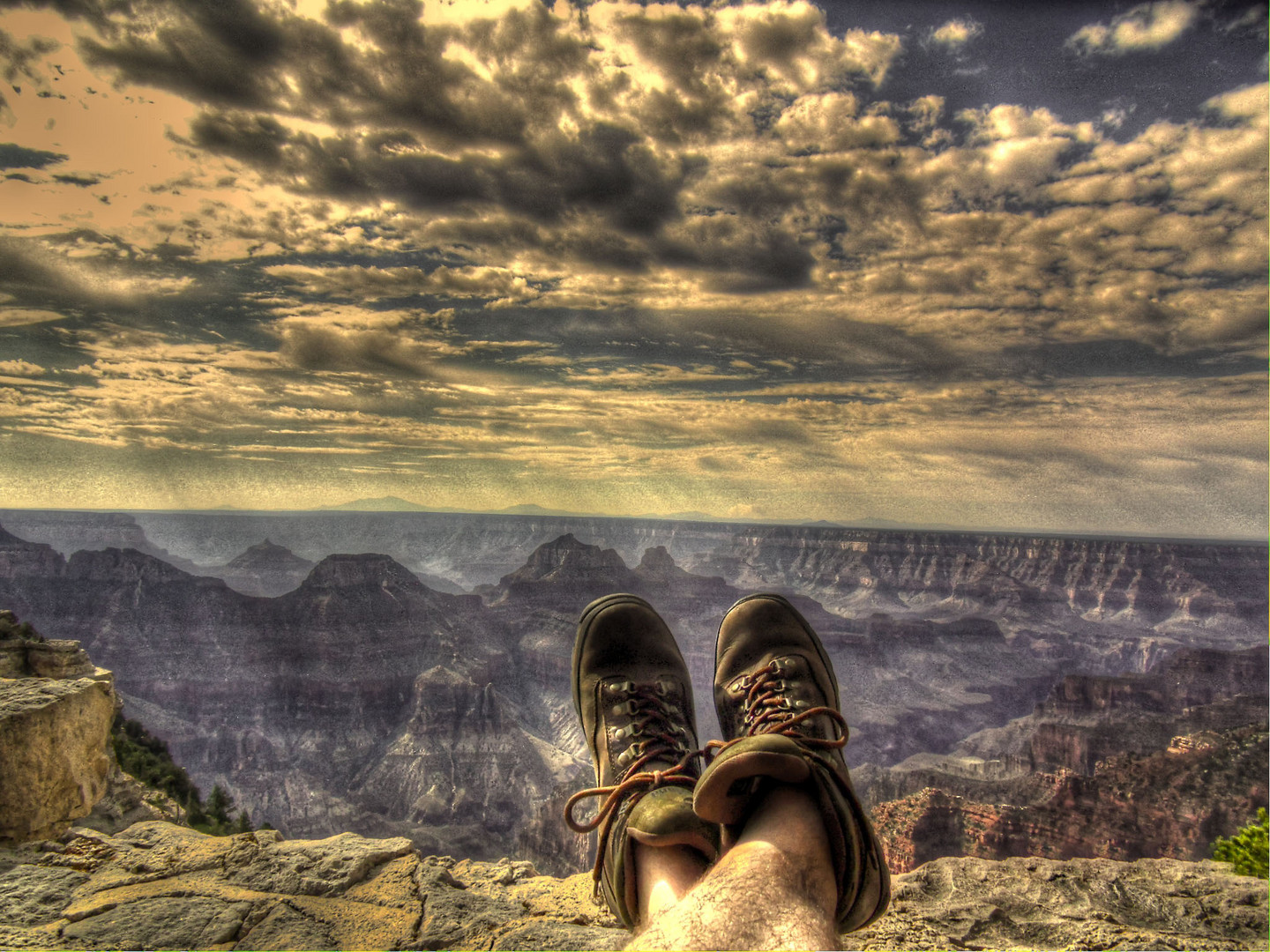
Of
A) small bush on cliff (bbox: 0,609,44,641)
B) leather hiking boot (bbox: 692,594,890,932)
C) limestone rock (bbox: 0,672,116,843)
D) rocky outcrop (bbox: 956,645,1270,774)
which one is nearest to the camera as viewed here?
leather hiking boot (bbox: 692,594,890,932)

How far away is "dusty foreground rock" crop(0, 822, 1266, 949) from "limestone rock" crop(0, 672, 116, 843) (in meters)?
0.20

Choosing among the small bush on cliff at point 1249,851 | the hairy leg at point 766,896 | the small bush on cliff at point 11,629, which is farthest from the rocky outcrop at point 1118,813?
the small bush on cliff at point 11,629

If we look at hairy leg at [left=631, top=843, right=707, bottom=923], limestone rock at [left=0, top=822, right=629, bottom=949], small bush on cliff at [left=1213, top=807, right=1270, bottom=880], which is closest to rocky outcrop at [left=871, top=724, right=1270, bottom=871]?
small bush on cliff at [left=1213, top=807, right=1270, bottom=880]

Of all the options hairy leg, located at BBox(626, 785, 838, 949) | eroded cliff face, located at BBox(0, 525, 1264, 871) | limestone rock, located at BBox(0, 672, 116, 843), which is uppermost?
hairy leg, located at BBox(626, 785, 838, 949)

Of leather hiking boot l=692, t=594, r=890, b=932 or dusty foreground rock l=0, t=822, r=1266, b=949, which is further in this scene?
dusty foreground rock l=0, t=822, r=1266, b=949

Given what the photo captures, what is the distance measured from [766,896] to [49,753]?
3.49 metres

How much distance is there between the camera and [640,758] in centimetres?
212

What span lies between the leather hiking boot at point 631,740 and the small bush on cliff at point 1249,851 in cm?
290

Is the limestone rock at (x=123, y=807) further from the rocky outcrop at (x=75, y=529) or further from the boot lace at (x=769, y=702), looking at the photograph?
the rocky outcrop at (x=75, y=529)

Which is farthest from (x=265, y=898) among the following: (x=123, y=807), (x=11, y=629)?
(x=11, y=629)

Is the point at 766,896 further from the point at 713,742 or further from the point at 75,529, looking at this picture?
the point at 75,529

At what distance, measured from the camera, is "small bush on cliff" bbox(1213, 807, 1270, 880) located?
2.86 m

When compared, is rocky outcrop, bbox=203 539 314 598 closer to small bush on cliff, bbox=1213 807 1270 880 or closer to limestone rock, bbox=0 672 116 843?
limestone rock, bbox=0 672 116 843

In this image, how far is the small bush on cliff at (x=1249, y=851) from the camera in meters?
2.86
